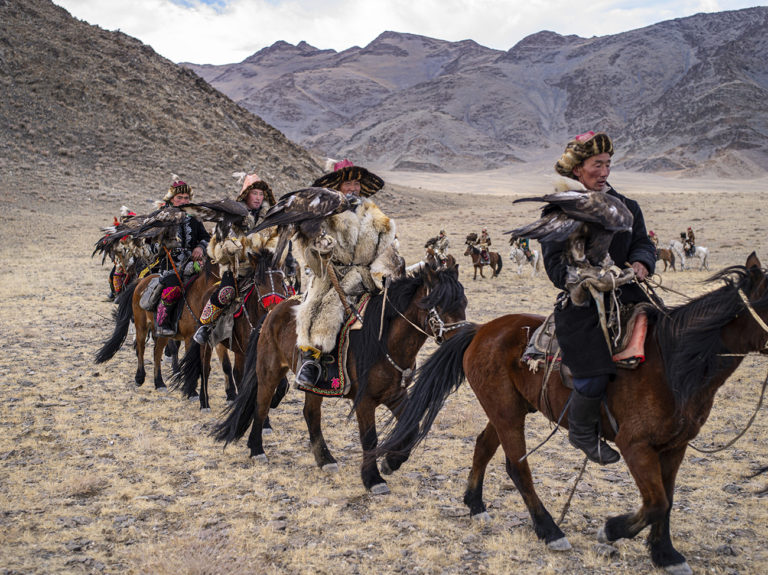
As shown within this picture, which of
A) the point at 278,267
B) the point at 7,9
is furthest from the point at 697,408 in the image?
the point at 7,9

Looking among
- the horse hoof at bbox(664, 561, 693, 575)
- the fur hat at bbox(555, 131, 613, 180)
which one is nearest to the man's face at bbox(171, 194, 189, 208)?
the fur hat at bbox(555, 131, 613, 180)

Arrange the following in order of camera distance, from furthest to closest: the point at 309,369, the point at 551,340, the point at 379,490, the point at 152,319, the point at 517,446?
the point at 152,319 < the point at 309,369 < the point at 379,490 < the point at 517,446 < the point at 551,340

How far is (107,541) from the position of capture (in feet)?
15.3

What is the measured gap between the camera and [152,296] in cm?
907

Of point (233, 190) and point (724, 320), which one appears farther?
point (233, 190)

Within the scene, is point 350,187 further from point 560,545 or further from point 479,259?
point 479,259

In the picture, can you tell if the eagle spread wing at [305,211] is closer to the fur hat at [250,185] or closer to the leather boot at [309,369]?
the leather boot at [309,369]

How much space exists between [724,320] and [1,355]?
10.9 metres

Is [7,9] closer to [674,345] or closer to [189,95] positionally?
[189,95]

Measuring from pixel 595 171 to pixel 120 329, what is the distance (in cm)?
807

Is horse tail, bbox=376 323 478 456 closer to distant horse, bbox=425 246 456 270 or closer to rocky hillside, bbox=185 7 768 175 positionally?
distant horse, bbox=425 246 456 270

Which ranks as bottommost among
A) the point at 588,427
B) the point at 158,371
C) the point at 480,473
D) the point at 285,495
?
the point at 285,495

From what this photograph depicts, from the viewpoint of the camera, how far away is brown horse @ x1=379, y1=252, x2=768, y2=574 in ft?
12.1

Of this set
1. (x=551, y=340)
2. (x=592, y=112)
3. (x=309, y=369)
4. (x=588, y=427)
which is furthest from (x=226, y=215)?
(x=592, y=112)
